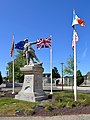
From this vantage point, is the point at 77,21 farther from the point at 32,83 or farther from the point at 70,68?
the point at 70,68

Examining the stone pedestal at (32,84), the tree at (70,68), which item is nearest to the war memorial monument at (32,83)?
the stone pedestal at (32,84)

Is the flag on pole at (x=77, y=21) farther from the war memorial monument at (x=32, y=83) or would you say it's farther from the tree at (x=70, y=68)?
the tree at (x=70, y=68)

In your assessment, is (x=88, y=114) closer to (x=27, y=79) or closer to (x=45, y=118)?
(x=45, y=118)

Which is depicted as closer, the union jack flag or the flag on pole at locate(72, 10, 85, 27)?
the flag on pole at locate(72, 10, 85, 27)

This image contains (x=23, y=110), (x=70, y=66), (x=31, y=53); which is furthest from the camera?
(x=70, y=66)

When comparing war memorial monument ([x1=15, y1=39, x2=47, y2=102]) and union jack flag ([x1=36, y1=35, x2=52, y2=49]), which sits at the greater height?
union jack flag ([x1=36, y1=35, x2=52, y2=49])

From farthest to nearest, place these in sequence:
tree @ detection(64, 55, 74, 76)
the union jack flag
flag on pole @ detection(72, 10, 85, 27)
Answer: tree @ detection(64, 55, 74, 76)
the union jack flag
flag on pole @ detection(72, 10, 85, 27)

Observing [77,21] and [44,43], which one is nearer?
[77,21]

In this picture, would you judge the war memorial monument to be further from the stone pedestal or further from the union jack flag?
the union jack flag

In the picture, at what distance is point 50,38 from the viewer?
79.3 feet

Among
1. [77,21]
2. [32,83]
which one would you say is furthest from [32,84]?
[77,21]

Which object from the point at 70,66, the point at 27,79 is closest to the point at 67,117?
the point at 27,79

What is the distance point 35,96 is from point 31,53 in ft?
11.6

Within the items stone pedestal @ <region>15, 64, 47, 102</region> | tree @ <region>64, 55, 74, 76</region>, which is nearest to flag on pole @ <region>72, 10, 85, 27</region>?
stone pedestal @ <region>15, 64, 47, 102</region>
